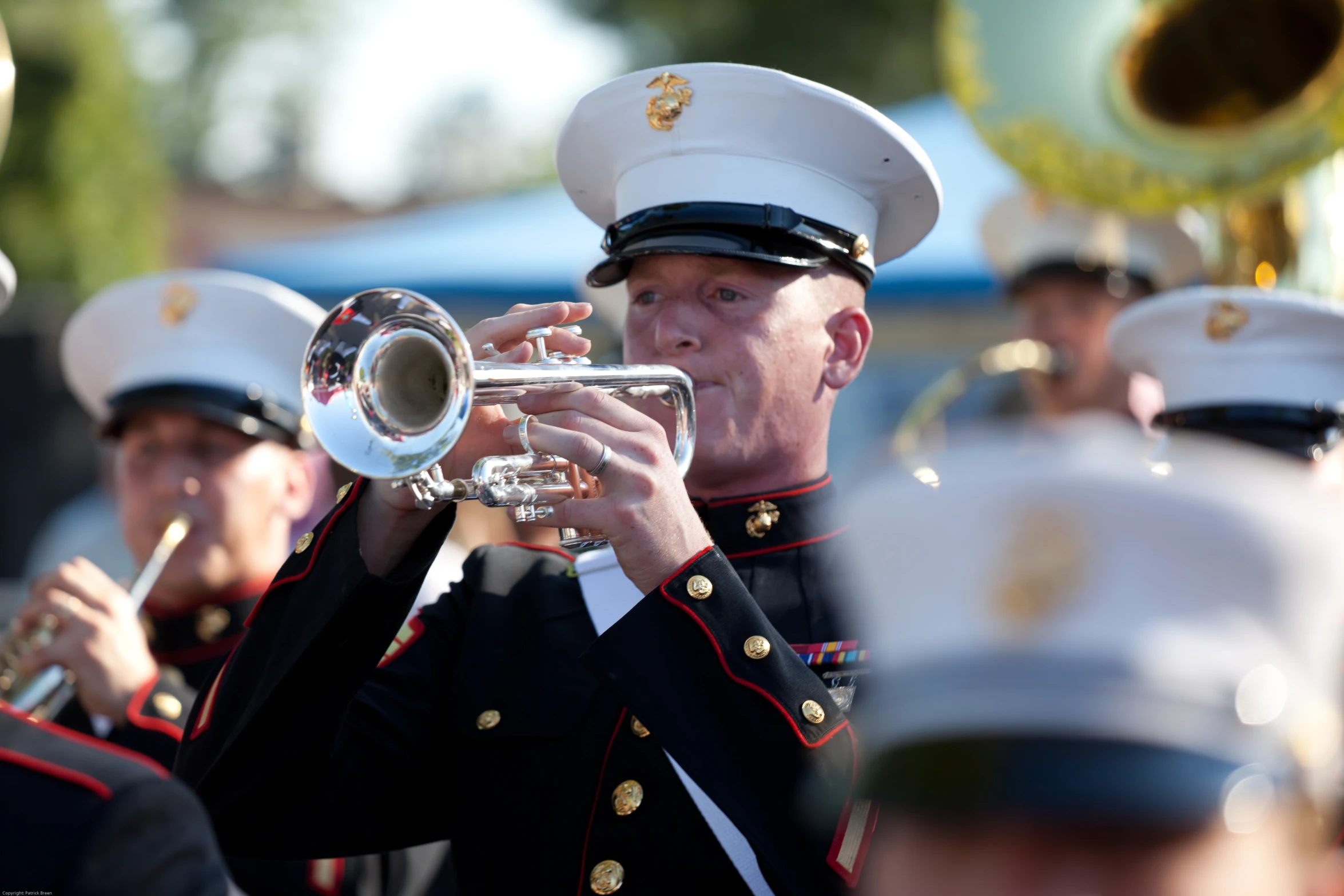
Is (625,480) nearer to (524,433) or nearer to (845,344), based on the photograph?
(524,433)

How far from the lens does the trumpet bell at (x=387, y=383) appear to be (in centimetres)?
236

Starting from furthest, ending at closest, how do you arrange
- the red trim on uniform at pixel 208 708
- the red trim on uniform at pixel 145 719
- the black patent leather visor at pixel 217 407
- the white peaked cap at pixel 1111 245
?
the white peaked cap at pixel 1111 245
the black patent leather visor at pixel 217 407
the red trim on uniform at pixel 145 719
the red trim on uniform at pixel 208 708

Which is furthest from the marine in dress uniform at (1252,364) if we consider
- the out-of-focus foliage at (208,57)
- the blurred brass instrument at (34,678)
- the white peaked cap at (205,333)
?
the out-of-focus foliage at (208,57)

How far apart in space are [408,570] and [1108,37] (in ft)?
12.7

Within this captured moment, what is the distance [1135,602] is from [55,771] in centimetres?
135

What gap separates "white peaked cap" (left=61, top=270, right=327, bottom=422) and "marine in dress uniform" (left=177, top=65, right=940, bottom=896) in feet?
4.30

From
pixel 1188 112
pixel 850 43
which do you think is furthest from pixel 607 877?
pixel 850 43

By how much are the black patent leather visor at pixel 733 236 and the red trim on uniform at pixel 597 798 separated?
34.2 inches

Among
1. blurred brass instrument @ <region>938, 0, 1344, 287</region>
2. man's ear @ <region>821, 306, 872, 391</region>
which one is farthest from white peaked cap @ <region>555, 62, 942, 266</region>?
blurred brass instrument @ <region>938, 0, 1344, 287</region>

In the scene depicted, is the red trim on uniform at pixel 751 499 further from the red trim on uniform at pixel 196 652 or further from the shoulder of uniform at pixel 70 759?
the red trim on uniform at pixel 196 652

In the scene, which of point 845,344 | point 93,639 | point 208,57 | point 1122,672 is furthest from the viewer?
point 208,57

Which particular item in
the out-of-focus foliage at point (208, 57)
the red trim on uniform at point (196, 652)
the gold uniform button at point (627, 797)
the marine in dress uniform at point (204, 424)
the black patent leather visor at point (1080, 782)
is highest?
the out-of-focus foliage at point (208, 57)

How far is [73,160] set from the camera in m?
18.6

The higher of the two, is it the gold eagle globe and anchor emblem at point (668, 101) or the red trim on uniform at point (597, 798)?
the gold eagle globe and anchor emblem at point (668, 101)
